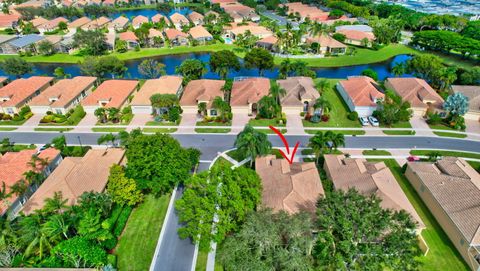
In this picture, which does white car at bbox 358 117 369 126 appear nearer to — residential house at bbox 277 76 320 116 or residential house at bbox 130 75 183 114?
residential house at bbox 277 76 320 116

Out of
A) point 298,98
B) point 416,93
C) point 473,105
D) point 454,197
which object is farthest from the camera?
point 416,93

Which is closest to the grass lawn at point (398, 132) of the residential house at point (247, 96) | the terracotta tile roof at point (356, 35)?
the residential house at point (247, 96)

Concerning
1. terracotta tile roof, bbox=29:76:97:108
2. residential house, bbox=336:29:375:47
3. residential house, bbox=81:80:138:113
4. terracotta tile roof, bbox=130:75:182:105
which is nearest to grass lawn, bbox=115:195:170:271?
terracotta tile roof, bbox=130:75:182:105

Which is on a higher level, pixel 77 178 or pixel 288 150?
pixel 77 178

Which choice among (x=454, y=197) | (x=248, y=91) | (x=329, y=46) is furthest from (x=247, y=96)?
(x=329, y=46)

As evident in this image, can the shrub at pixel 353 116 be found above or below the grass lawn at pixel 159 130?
above

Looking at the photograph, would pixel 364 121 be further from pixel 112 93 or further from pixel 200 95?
pixel 112 93

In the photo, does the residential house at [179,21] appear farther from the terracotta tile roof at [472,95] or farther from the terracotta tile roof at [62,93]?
the terracotta tile roof at [472,95]
